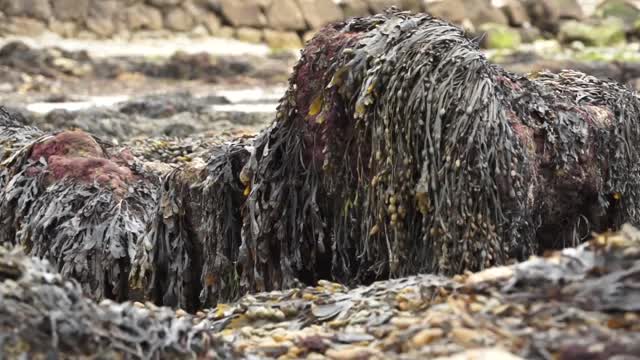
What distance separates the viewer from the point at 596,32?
3500cm

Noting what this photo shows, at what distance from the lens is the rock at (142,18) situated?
31.9m

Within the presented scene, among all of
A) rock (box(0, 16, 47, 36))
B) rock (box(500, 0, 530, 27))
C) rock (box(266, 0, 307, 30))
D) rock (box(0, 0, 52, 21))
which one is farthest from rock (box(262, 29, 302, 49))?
rock (box(500, 0, 530, 27))

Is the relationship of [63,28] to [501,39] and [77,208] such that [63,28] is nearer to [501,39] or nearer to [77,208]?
[501,39]

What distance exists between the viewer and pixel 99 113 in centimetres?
1493

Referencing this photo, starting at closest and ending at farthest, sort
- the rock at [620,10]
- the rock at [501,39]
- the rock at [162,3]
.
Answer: the rock at [162,3]
the rock at [501,39]
the rock at [620,10]

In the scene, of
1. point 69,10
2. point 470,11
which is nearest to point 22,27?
point 69,10

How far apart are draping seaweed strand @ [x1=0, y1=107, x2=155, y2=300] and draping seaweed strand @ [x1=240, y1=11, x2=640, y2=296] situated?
1.22 m

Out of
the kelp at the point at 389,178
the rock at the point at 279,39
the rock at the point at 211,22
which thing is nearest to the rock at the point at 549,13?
the rock at the point at 279,39

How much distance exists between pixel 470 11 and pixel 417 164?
33.1 m

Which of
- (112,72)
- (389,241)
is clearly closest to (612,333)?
(389,241)

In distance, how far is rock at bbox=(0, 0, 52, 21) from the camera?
99.3 feet

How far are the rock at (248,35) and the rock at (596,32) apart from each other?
1024cm

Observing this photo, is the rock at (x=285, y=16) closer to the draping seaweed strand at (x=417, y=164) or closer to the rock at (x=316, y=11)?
the rock at (x=316, y=11)

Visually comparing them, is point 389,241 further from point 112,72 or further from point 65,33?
point 65,33
